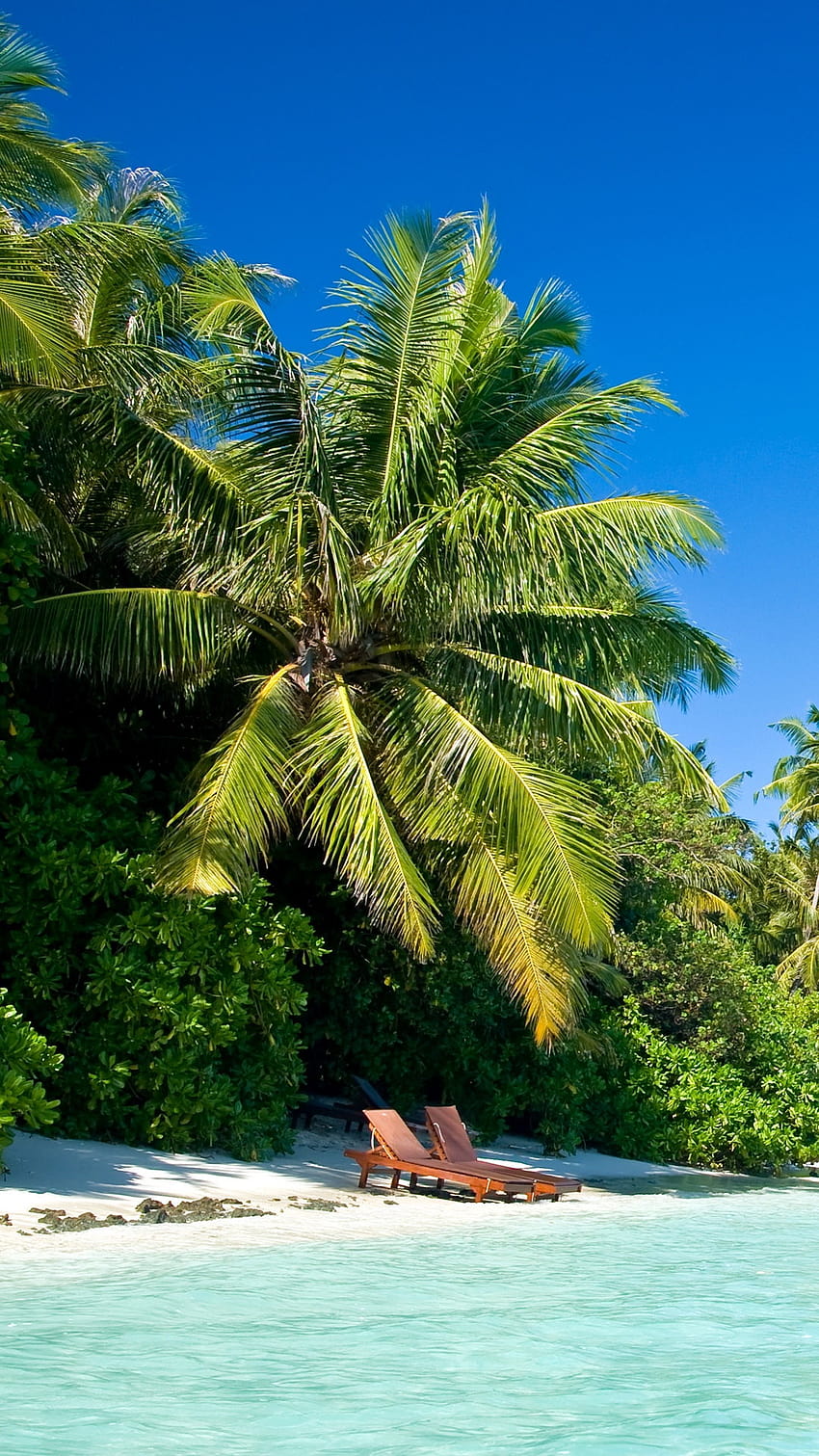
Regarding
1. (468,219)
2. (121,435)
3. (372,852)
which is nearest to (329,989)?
(372,852)

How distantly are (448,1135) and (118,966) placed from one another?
3788 mm

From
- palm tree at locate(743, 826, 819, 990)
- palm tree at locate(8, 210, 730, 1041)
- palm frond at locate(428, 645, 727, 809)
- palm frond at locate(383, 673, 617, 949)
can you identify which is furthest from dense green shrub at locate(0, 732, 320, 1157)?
palm tree at locate(743, 826, 819, 990)

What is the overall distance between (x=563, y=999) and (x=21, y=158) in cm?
945

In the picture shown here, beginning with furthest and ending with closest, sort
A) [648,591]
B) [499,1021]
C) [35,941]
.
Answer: [499,1021], [648,591], [35,941]

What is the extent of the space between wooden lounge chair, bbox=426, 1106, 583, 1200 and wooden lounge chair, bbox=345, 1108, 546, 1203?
0.30 feet

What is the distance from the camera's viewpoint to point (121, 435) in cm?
1188

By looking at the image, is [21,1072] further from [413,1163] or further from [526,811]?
[526,811]

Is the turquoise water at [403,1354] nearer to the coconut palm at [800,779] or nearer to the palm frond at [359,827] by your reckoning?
the palm frond at [359,827]

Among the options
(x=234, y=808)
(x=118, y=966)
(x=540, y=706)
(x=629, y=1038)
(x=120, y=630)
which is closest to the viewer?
(x=118, y=966)

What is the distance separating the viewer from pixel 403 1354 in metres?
5.69

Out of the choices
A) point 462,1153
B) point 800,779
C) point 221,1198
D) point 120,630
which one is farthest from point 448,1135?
point 800,779

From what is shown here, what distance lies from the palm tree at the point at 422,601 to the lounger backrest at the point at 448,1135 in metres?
1.39

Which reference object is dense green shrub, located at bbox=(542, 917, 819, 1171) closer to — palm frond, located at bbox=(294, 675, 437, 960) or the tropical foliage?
the tropical foliage

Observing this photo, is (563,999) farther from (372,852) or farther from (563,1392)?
(563,1392)
